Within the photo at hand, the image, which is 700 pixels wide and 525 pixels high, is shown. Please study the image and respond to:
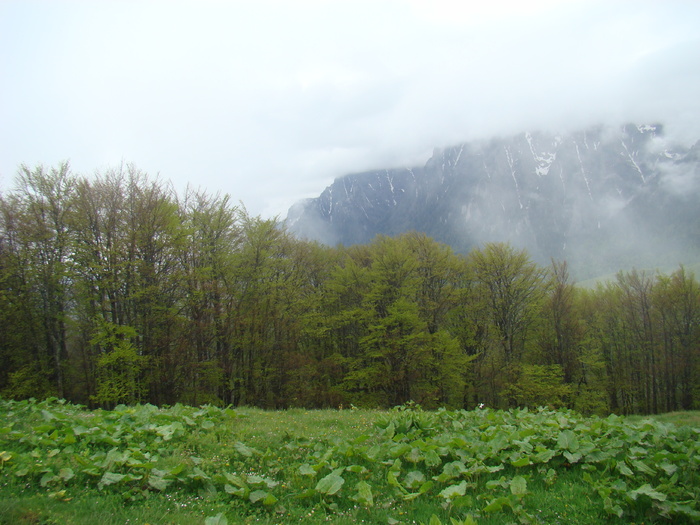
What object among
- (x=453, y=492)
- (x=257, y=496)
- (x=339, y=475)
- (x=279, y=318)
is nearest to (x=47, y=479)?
(x=257, y=496)

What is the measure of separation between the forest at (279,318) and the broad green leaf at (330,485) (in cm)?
1273

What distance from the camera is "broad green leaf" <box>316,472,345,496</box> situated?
5221 mm

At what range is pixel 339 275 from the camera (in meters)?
30.7

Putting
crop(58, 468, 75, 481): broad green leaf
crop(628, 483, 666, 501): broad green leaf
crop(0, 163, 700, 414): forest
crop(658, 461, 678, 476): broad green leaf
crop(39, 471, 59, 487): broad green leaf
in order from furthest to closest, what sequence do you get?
crop(0, 163, 700, 414): forest
crop(658, 461, 678, 476): broad green leaf
crop(58, 468, 75, 481): broad green leaf
crop(39, 471, 59, 487): broad green leaf
crop(628, 483, 666, 501): broad green leaf

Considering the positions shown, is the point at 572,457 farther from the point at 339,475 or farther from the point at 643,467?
the point at 339,475

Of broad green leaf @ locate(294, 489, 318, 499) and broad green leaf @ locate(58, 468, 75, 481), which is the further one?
broad green leaf @ locate(294, 489, 318, 499)

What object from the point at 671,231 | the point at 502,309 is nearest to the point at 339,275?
the point at 502,309

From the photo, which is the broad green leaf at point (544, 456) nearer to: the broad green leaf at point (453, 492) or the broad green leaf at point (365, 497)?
the broad green leaf at point (453, 492)

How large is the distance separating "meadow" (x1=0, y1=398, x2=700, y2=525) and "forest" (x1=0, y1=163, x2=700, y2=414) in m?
9.79

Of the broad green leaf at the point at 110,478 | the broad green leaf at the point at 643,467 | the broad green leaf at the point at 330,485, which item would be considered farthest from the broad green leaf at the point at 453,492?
the broad green leaf at the point at 110,478

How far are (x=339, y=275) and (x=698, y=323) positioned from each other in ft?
112

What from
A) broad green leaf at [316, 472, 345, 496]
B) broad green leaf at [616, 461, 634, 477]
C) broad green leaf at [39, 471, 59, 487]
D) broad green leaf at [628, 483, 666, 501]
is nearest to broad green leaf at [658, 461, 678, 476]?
broad green leaf at [616, 461, 634, 477]

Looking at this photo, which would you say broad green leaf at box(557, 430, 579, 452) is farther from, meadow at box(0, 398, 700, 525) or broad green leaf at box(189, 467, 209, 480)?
broad green leaf at box(189, 467, 209, 480)

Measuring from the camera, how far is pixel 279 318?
26156 mm
